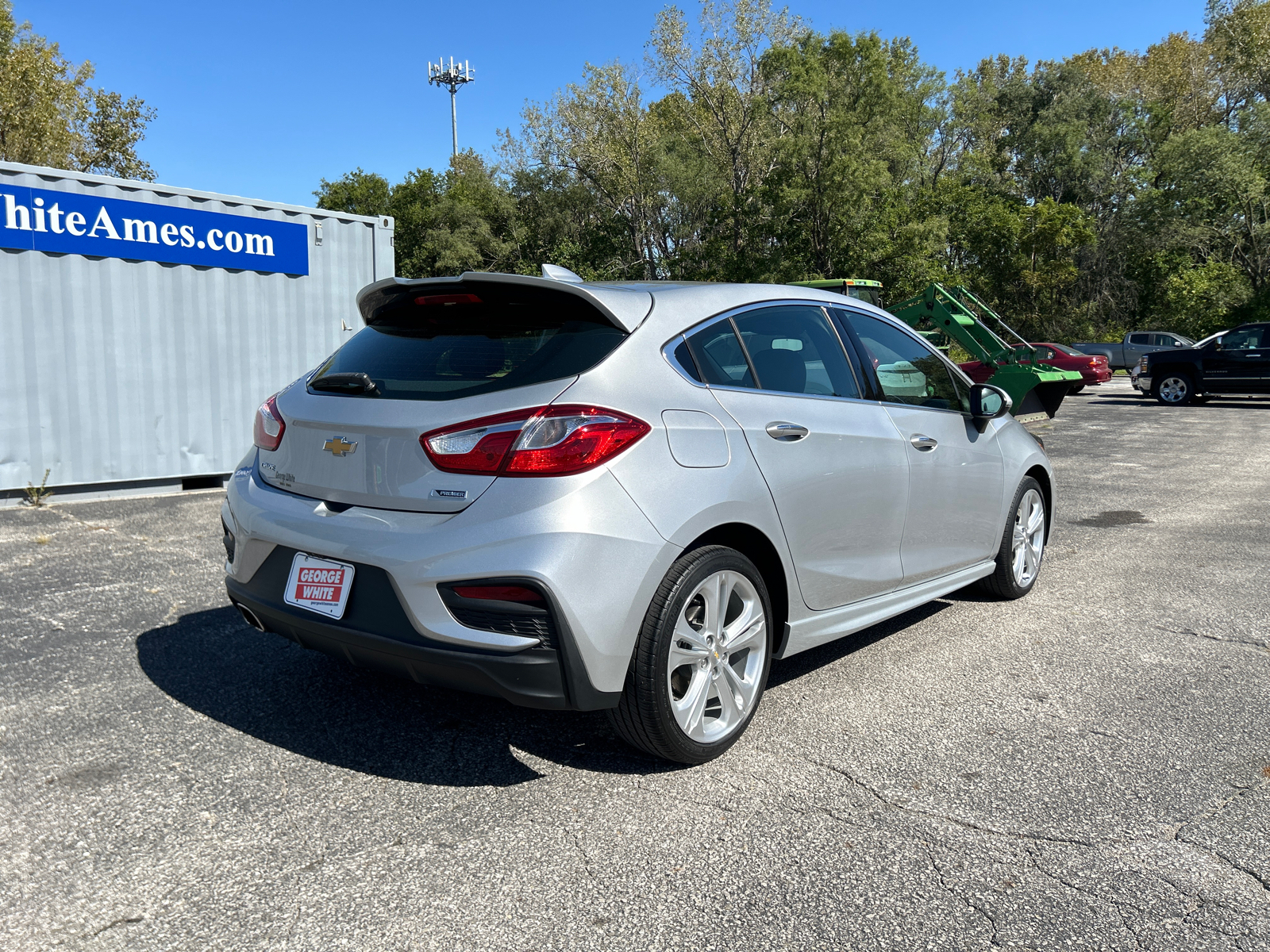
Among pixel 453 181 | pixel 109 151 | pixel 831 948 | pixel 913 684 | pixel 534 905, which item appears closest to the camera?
pixel 831 948

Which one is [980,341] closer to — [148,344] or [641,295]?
[148,344]

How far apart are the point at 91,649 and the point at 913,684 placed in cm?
370

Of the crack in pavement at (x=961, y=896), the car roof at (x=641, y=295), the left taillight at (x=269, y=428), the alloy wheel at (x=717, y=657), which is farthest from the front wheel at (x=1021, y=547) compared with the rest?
the left taillight at (x=269, y=428)

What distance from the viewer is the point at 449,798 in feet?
9.91

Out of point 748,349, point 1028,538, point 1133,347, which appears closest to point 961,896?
point 748,349

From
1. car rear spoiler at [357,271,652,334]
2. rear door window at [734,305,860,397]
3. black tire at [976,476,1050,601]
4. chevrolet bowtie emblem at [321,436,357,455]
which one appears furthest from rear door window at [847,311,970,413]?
chevrolet bowtie emblem at [321,436,357,455]

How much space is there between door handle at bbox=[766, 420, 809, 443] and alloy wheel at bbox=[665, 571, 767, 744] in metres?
0.54

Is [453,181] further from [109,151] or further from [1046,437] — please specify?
[1046,437]

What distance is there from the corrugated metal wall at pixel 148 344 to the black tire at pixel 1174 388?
66.3 feet

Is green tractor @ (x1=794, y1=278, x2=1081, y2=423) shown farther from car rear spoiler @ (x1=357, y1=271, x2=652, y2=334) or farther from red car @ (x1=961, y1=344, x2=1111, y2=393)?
car rear spoiler @ (x1=357, y1=271, x2=652, y2=334)

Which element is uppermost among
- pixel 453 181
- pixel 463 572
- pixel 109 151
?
pixel 453 181

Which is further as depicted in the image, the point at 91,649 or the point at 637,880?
the point at 91,649

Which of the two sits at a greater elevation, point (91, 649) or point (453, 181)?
point (453, 181)

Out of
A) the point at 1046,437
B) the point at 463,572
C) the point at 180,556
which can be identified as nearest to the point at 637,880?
the point at 463,572
